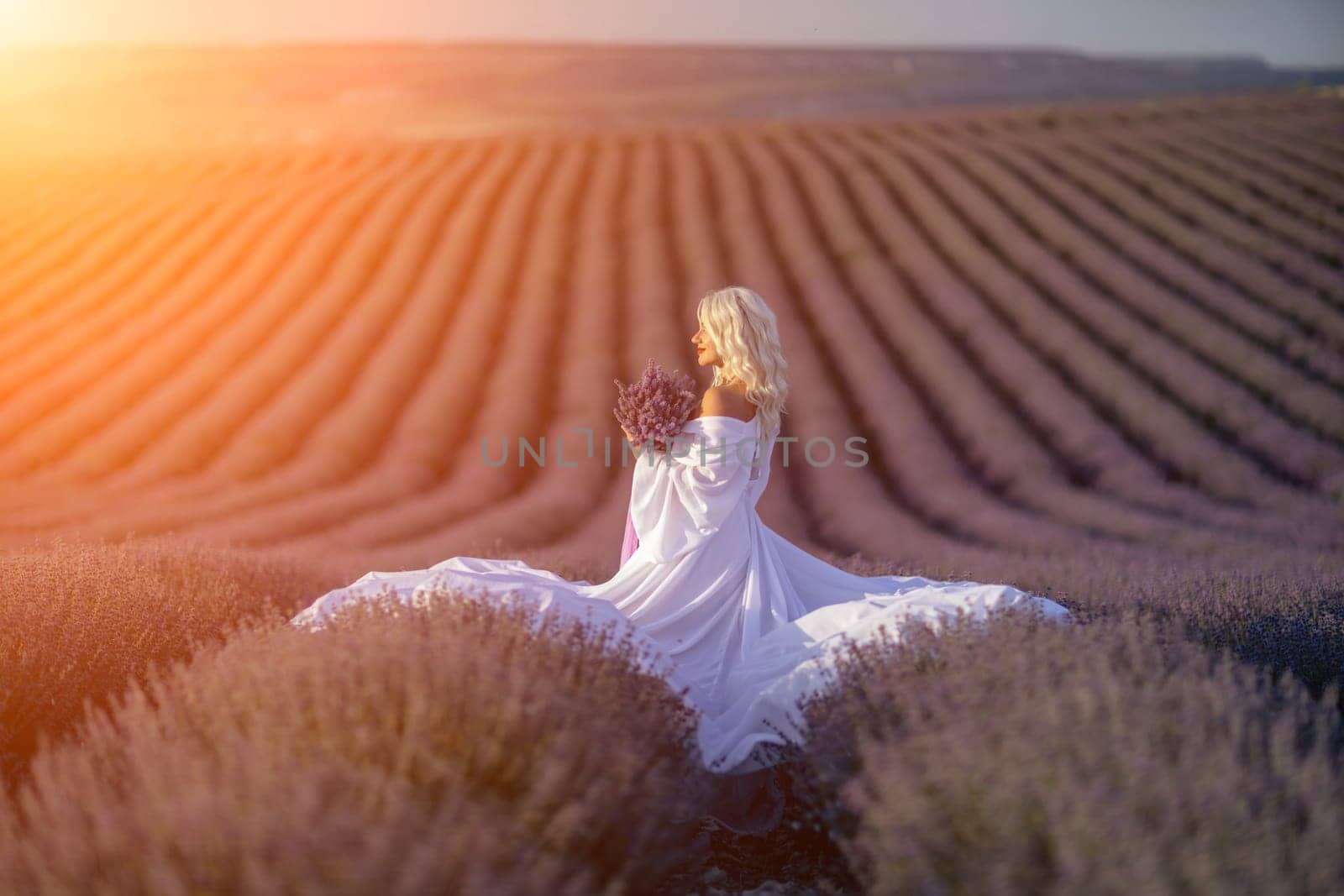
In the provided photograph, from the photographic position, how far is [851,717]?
2312 mm

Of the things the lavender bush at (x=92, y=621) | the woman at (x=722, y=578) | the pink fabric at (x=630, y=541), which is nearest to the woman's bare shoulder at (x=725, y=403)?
the woman at (x=722, y=578)

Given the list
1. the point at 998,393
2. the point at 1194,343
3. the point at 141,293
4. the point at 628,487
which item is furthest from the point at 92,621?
the point at 1194,343

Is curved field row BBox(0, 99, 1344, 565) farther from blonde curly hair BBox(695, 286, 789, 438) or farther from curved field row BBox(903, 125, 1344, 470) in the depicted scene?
blonde curly hair BBox(695, 286, 789, 438)

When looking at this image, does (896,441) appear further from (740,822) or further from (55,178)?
(55,178)

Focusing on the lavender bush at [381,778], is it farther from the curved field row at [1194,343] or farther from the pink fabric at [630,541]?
the curved field row at [1194,343]

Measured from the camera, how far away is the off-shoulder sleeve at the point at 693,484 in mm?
3230

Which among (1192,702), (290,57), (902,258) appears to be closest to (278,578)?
(1192,702)

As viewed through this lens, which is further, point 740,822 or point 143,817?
point 740,822

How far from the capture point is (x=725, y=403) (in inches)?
128

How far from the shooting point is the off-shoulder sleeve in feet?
10.6

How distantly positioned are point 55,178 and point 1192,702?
1741cm

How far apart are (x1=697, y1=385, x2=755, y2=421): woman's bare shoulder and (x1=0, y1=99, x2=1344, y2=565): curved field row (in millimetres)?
2453

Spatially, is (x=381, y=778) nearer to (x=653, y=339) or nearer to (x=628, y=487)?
(x=628, y=487)

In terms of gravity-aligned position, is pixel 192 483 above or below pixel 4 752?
above
